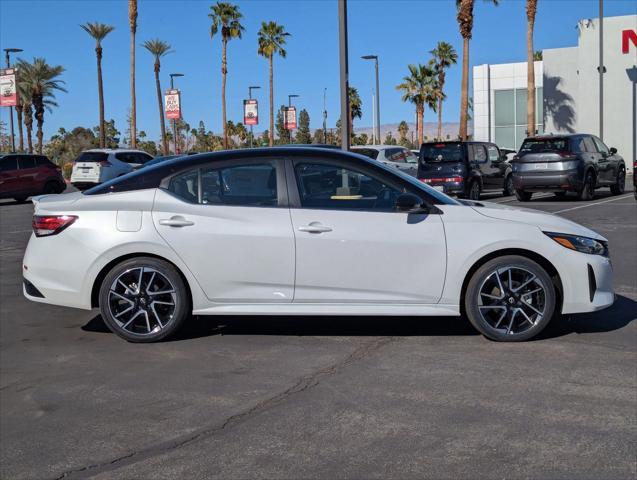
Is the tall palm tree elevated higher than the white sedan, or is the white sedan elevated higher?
the tall palm tree

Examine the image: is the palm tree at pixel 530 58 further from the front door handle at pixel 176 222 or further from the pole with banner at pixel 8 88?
the front door handle at pixel 176 222

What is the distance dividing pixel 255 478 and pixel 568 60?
44.2m

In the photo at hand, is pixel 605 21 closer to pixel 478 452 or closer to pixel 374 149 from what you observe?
pixel 374 149

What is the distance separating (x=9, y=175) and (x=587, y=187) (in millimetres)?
18295

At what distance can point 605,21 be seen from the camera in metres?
39.6

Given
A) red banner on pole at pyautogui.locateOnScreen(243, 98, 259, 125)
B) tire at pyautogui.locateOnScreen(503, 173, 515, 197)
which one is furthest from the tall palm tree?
tire at pyautogui.locateOnScreen(503, 173, 515, 197)

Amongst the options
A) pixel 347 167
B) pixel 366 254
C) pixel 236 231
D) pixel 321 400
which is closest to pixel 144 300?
pixel 236 231

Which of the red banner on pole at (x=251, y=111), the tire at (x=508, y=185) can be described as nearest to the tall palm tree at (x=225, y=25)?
the red banner on pole at (x=251, y=111)

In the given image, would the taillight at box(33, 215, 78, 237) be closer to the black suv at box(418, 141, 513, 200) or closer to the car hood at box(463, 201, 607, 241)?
the car hood at box(463, 201, 607, 241)

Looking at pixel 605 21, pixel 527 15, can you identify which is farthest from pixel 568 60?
pixel 527 15

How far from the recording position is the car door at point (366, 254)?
20.4ft

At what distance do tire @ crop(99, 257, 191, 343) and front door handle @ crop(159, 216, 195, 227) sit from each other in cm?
31

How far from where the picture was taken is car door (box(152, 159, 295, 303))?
248 inches

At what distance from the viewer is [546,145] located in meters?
20.5
